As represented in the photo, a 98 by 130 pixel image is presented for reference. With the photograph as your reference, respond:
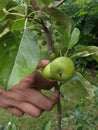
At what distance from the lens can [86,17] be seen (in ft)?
15.3

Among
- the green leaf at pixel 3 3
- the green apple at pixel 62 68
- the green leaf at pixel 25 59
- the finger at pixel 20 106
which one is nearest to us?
the green leaf at pixel 25 59

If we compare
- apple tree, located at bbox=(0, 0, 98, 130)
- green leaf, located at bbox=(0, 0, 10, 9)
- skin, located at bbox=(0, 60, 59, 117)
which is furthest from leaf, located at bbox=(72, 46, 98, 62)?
green leaf, located at bbox=(0, 0, 10, 9)

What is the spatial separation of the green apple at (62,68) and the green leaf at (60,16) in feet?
0.38

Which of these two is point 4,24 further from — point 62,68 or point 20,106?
point 20,106

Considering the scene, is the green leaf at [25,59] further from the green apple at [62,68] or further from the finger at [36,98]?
the finger at [36,98]

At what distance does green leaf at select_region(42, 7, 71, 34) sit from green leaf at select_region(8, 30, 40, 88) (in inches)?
3.6

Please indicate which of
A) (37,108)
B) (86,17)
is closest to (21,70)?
(37,108)

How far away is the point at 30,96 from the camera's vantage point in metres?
1.04

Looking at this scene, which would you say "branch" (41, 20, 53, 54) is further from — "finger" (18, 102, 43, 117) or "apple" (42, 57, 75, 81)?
"finger" (18, 102, 43, 117)

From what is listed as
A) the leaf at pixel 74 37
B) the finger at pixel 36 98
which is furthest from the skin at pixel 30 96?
the leaf at pixel 74 37

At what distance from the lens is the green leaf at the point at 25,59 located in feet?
2.46

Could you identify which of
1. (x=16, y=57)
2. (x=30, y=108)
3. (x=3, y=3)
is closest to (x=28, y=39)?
(x=16, y=57)

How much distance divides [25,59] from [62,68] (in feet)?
0.41

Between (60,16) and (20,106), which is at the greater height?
(60,16)
